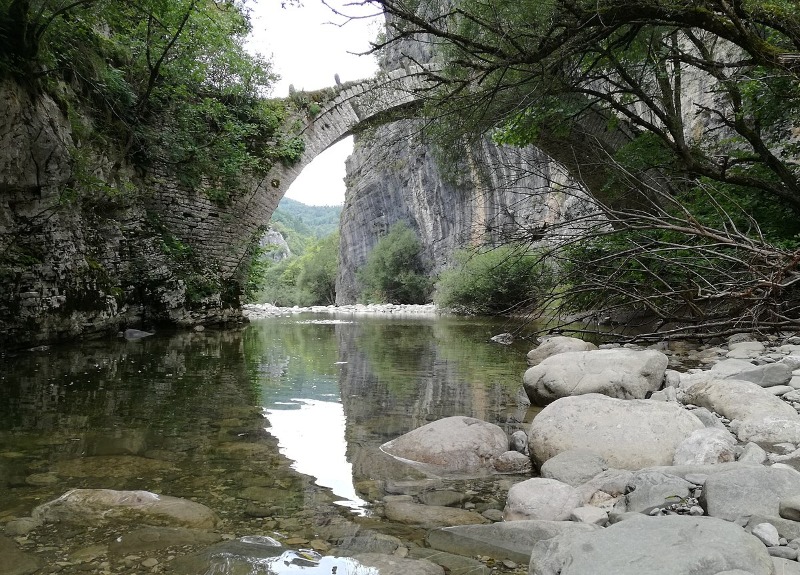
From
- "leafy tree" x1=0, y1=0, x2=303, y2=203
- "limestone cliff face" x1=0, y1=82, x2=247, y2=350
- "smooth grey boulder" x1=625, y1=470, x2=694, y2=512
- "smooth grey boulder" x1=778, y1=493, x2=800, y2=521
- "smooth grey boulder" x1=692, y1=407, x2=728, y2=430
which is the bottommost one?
"smooth grey boulder" x1=625, y1=470, x2=694, y2=512

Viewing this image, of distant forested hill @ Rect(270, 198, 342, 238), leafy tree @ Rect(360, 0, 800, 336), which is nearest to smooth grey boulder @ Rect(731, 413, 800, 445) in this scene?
leafy tree @ Rect(360, 0, 800, 336)

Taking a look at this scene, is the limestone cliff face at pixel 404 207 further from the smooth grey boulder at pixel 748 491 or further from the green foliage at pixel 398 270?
the smooth grey boulder at pixel 748 491

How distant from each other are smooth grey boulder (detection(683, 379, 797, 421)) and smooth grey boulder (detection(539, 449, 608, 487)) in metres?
0.93

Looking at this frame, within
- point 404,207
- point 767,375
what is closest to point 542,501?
point 767,375

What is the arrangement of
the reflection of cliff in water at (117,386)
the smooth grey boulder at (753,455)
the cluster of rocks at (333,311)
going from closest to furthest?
1. the smooth grey boulder at (753,455)
2. the reflection of cliff in water at (117,386)
3. the cluster of rocks at (333,311)

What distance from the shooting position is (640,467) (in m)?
2.52

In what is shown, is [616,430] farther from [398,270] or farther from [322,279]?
[322,279]

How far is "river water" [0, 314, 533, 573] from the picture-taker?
6.98 ft

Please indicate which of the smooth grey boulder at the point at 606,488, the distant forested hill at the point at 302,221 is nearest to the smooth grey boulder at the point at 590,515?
the smooth grey boulder at the point at 606,488

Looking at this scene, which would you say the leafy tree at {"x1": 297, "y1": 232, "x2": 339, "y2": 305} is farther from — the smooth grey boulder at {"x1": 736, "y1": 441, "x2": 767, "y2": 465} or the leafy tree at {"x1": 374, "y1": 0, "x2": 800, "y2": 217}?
the smooth grey boulder at {"x1": 736, "y1": 441, "x2": 767, "y2": 465}

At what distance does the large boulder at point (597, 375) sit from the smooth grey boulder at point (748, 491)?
1.78 meters

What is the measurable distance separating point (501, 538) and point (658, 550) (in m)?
0.59

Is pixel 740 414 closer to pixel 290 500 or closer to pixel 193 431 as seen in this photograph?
pixel 290 500

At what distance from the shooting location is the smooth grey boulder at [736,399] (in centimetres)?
282
